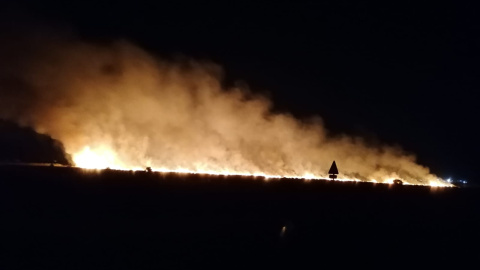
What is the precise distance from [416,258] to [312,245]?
15.8ft

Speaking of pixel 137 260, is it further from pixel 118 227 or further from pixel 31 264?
pixel 118 227

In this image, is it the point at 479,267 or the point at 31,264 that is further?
the point at 479,267

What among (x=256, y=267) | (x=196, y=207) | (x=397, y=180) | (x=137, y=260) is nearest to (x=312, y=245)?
(x=256, y=267)

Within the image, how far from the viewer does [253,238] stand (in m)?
27.6

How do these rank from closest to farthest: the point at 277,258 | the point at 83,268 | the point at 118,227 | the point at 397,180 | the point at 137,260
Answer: the point at 83,268, the point at 137,260, the point at 277,258, the point at 118,227, the point at 397,180

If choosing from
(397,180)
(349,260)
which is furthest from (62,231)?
(397,180)

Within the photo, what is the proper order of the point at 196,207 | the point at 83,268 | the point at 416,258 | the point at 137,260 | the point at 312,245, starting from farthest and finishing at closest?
the point at 196,207, the point at 312,245, the point at 416,258, the point at 137,260, the point at 83,268

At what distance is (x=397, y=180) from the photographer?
162 m

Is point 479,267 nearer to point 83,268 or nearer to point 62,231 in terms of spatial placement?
point 83,268

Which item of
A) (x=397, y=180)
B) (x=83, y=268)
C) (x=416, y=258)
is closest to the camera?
(x=83, y=268)

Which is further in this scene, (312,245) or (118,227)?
(118,227)

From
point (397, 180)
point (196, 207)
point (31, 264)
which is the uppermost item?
point (397, 180)

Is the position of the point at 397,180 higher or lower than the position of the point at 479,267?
higher

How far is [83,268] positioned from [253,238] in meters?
11.1
